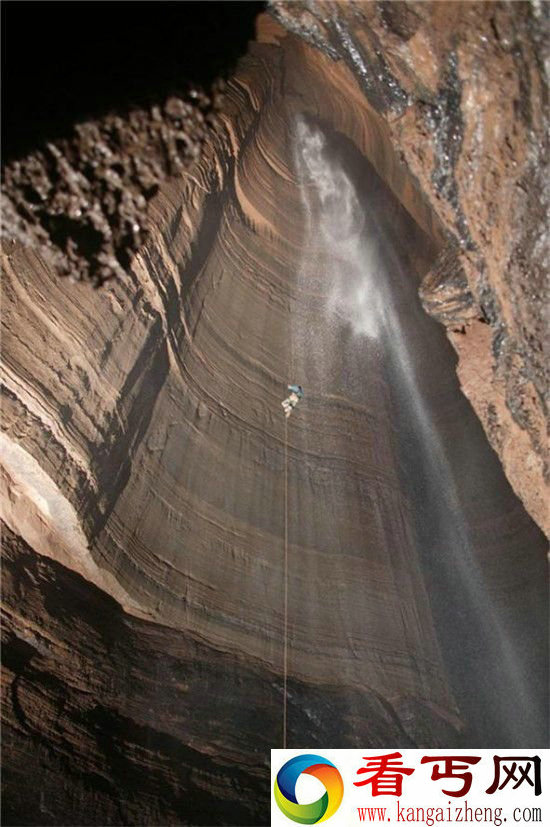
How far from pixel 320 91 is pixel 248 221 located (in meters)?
1.73

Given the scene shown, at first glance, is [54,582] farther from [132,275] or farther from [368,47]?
[368,47]

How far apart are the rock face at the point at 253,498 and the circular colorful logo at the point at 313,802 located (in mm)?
364

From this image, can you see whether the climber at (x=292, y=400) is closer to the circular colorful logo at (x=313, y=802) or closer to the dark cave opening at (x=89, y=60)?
the dark cave opening at (x=89, y=60)

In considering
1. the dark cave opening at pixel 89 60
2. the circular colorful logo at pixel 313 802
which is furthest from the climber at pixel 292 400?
the circular colorful logo at pixel 313 802

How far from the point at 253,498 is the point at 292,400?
0.91m

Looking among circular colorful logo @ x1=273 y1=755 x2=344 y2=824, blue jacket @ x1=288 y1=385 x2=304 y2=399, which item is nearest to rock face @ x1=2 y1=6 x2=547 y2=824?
blue jacket @ x1=288 y1=385 x2=304 y2=399

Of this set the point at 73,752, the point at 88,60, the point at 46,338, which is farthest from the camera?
the point at 46,338

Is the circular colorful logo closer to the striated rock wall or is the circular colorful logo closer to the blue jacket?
the striated rock wall

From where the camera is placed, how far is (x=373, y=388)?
6.67 meters

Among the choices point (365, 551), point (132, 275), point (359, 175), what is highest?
point (359, 175)

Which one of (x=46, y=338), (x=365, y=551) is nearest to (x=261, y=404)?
(x=365, y=551)

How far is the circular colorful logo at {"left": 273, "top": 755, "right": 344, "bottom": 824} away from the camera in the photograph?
14.1 ft

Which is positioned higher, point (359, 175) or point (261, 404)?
point (359, 175)

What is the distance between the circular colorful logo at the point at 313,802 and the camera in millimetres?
4285
